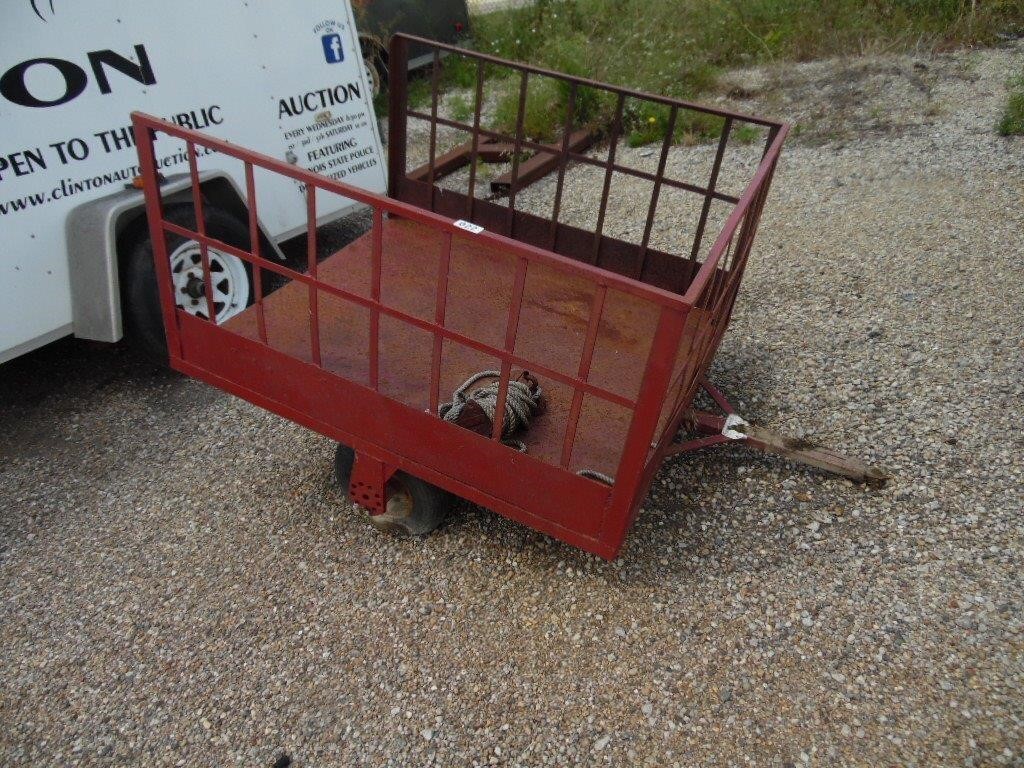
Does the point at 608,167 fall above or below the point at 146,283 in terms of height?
above

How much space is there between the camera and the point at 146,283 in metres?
3.53

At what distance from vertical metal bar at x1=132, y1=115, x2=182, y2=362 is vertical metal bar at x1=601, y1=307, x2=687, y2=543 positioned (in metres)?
1.60

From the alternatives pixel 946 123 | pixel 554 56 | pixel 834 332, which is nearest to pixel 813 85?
pixel 946 123

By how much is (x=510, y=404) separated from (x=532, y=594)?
2.16ft

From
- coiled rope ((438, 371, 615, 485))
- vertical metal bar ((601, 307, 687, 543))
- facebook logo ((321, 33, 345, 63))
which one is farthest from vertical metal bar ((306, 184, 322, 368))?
facebook logo ((321, 33, 345, 63))

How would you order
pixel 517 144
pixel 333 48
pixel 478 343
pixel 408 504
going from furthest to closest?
pixel 333 48 < pixel 517 144 < pixel 408 504 < pixel 478 343

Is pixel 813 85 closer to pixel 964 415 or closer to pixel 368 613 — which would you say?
pixel 964 415

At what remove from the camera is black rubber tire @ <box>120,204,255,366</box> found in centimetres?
350

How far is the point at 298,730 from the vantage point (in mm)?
2326

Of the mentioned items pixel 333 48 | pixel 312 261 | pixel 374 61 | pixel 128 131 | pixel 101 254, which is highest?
pixel 333 48

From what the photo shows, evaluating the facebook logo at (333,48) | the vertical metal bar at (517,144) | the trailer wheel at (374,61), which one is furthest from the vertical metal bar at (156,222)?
the trailer wheel at (374,61)

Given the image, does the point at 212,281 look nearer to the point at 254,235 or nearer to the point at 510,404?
the point at 254,235

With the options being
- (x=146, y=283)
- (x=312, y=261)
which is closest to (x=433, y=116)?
(x=312, y=261)

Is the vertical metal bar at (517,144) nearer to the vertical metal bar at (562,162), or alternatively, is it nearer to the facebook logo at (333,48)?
the vertical metal bar at (562,162)
